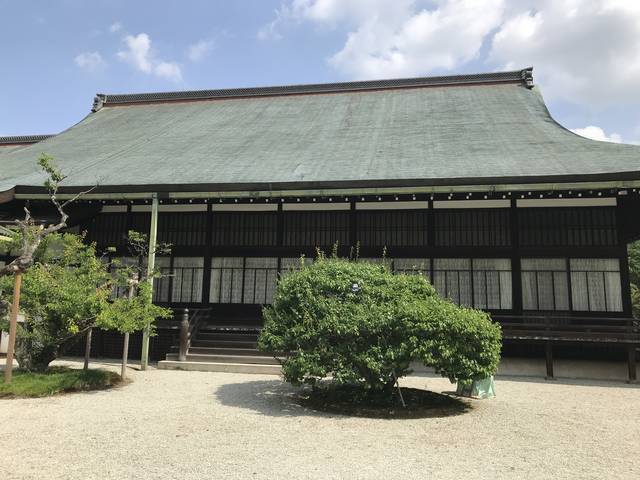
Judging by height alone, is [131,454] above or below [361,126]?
below

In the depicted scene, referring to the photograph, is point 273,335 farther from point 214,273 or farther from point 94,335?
point 94,335

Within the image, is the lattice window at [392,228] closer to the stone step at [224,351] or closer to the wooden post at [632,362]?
the stone step at [224,351]

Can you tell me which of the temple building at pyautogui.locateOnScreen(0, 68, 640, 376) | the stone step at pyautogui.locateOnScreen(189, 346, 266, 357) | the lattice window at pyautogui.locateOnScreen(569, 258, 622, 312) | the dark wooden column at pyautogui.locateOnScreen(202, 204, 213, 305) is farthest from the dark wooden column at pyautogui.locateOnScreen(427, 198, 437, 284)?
the dark wooden column at pyautogui.locateOnScreen(202, 204, 213, 305)

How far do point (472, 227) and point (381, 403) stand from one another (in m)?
6.27

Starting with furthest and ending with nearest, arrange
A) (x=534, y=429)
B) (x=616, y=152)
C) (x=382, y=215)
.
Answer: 1. (x=382, y=215)
2. (x=616, y=152)
3. (x=534, y=429)

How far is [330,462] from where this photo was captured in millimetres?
4684

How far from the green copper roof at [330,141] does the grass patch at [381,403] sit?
4.72m

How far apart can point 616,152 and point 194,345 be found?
449 inches

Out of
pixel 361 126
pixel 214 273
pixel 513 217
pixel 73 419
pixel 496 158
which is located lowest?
pixel 73 419

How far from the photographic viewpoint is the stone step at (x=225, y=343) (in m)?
11.4

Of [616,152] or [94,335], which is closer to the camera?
[616,152]

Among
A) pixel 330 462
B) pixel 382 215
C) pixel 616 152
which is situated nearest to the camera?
pixel 330 462

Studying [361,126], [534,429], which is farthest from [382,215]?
[534,429]

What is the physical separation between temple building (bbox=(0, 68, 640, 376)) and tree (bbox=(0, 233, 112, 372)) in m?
3.25
